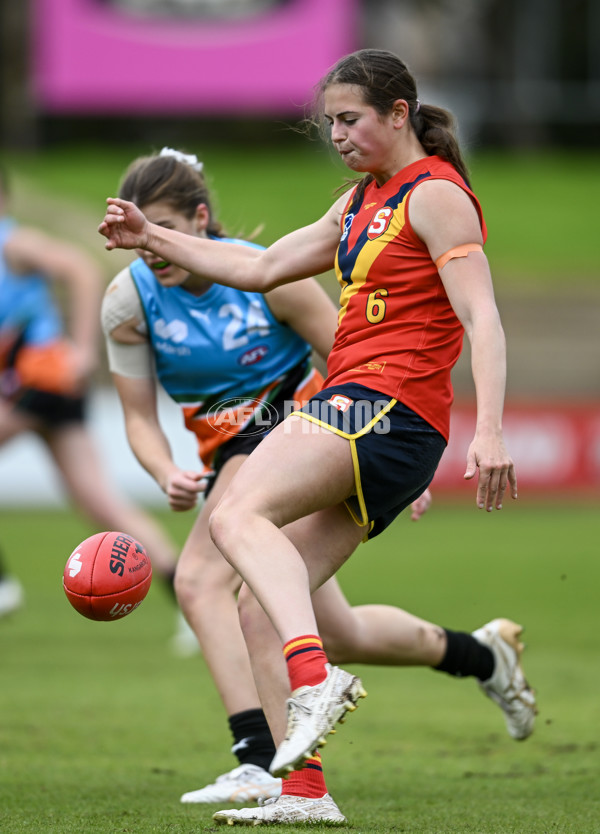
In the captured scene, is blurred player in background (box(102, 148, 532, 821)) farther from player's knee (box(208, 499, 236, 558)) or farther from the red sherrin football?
player's knee (box(208, 499, 236, 558))

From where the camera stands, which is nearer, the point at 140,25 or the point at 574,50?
the point at 140,25

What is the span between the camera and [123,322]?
4.60 metres

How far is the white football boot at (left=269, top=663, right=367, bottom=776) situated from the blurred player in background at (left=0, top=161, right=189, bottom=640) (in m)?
4.35

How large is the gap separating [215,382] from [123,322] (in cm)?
39

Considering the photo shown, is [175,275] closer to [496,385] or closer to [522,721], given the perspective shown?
[496,385]

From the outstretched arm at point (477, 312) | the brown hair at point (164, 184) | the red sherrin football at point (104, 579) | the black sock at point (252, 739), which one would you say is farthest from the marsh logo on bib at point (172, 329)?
the black sock at point (252, 739)

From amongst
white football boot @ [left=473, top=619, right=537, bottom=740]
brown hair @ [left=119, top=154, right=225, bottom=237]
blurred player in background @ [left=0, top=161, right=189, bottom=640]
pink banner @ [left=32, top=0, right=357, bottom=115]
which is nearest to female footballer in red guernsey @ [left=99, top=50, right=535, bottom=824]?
brown hair @ [left=119, top=154, right=225, bottom=237]

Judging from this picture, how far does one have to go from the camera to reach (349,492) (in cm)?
375

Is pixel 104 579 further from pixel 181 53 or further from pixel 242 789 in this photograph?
pixel 181 53

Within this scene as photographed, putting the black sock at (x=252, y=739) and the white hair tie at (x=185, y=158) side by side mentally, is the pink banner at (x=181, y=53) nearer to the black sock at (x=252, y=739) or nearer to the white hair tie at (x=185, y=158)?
the white hair tie at (x=185, y=158)

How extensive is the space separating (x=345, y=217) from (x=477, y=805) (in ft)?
6.33

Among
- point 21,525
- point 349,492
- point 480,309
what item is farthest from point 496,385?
point 21,525

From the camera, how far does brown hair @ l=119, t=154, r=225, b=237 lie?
14.5ft

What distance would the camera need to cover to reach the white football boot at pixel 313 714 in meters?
3.29
